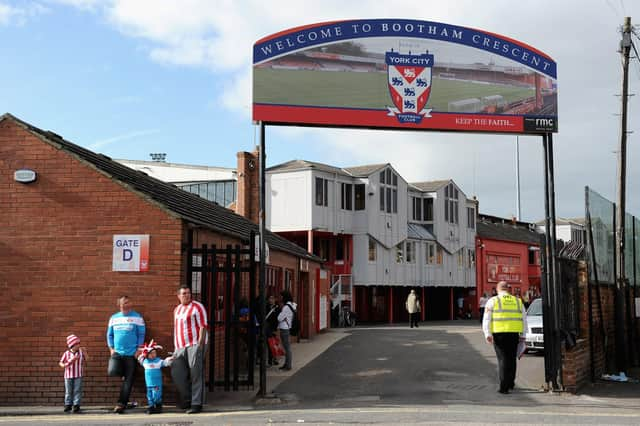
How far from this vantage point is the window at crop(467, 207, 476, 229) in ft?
157

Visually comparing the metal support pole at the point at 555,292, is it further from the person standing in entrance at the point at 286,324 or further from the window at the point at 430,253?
the window at the point at 430,253

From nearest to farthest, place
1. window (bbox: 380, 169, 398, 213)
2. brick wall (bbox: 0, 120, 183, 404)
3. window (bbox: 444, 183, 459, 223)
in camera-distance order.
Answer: brick wall (bbox: 0, 120, 183, 404) < window (bbox: 380, 169, 398, 213) < window (bbox: 444, 183, 459, 223)

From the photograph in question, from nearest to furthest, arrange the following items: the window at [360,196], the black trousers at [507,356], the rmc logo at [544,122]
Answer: the black trousers at [507,356], the rmc logo at [544,122], the window at [360,196]

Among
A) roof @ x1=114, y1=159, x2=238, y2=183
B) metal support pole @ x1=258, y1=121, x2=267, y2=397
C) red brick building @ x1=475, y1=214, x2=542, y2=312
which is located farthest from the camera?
red brick building @ x1=475, y1=214, x2=542, y2=312

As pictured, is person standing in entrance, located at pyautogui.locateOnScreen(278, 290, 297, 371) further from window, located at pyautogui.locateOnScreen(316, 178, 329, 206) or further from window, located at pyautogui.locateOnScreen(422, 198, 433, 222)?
window, located at pyautogui.locateOnScreen(422, 198, 433, 222)

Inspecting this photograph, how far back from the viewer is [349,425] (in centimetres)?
888

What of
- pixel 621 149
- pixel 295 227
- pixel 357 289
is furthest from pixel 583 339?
pixel 357 289

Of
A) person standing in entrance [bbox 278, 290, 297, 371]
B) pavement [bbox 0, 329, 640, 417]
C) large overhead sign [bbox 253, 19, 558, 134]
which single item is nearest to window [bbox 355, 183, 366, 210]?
person standing in entrance [bbox 278, 290, 297, 371]

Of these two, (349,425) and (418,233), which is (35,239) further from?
(418,233)

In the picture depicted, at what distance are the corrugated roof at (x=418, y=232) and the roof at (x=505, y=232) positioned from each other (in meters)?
7.72

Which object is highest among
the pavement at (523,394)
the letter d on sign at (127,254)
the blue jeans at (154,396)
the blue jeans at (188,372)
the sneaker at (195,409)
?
the letter d on sign at (127,254)

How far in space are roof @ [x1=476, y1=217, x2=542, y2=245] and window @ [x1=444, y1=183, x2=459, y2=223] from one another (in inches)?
195

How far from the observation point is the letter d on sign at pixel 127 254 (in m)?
10.9

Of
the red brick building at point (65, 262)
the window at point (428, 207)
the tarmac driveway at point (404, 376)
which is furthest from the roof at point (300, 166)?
the red brick building at point (65, 262)
